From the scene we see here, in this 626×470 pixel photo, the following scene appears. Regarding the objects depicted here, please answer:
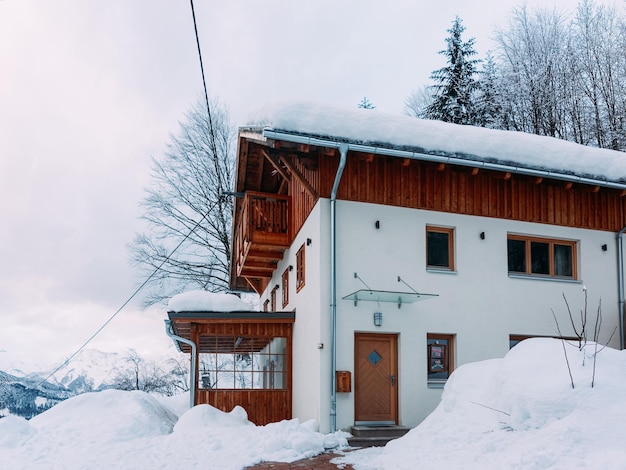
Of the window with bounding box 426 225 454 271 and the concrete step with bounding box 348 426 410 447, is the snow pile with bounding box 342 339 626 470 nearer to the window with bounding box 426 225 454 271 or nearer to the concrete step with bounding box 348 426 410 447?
the concrete step with bounding box 348 426 410 447

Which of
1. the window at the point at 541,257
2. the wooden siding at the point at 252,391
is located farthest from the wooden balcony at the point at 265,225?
the window at the point at 541,257

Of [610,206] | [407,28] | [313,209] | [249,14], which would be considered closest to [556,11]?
[610,206]

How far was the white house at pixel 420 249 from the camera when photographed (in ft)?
37.9

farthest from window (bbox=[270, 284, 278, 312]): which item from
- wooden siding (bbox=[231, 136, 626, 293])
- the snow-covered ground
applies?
the snow-covered ground

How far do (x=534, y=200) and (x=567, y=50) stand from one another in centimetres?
1744

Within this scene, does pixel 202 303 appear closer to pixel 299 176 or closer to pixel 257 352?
pixel 257 352

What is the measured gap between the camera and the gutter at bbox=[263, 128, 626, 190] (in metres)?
10.9

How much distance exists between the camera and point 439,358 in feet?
40.5

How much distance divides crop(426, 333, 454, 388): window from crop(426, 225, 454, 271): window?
1.43 meters

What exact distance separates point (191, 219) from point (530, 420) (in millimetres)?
18712

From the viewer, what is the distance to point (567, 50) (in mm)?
27875

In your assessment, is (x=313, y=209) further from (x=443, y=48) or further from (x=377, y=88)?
(x=377, y=88)

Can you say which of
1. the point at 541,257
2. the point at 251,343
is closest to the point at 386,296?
the point at 541,257

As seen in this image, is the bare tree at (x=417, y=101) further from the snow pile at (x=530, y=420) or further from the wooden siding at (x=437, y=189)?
the snow pile at (x=530, y=420)
